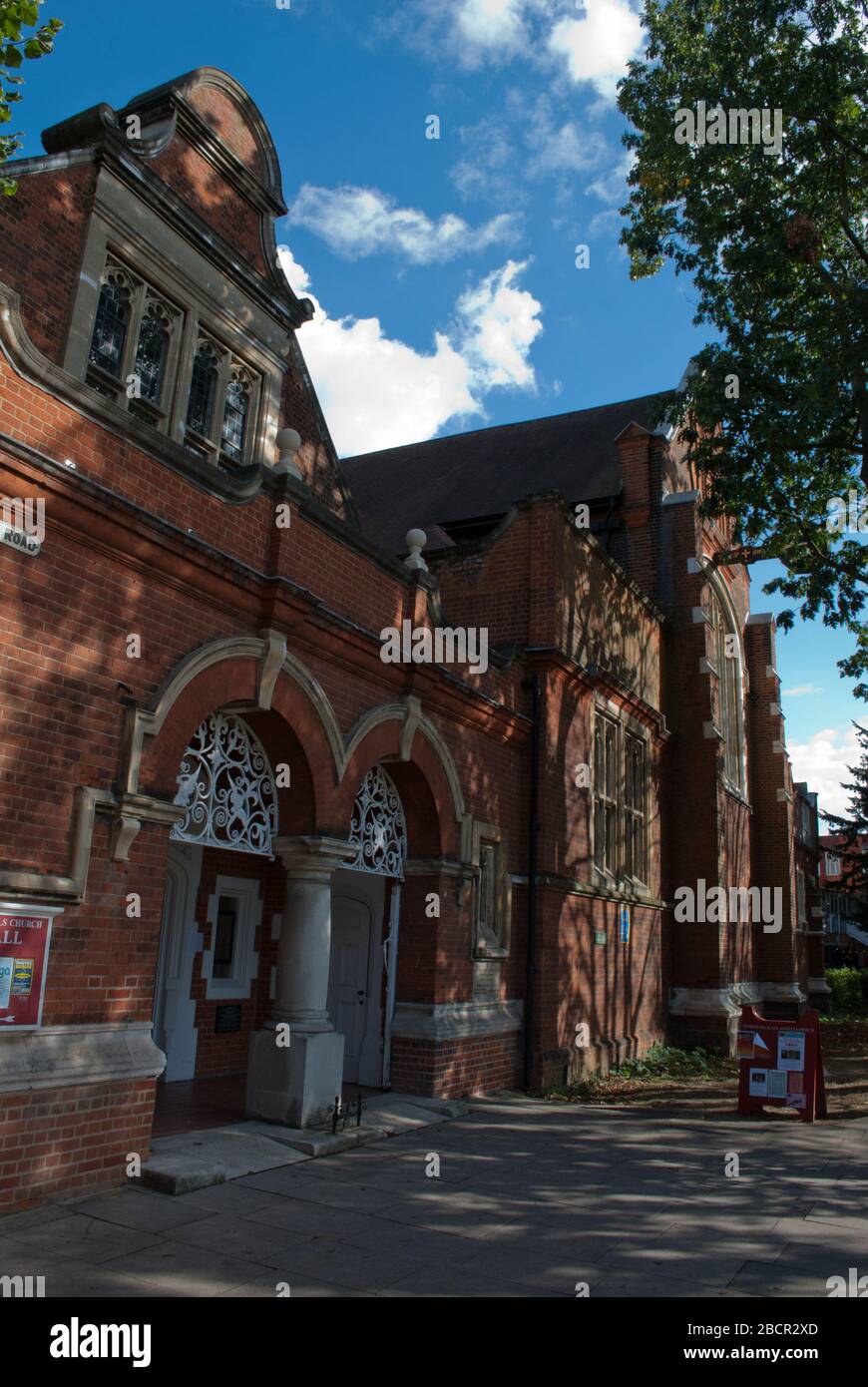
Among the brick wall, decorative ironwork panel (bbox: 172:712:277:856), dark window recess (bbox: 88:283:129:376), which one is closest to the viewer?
the brick wall

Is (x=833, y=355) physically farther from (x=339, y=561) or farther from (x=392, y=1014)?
(x=392, y=1014)

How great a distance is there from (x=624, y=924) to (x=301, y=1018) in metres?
8.02

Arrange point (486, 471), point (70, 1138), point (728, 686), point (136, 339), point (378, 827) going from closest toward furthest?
1. point (70, 1138)
2. point (136, 339)
3. point (378, 827)
4. point (486, 471)
5. point (728, 686)

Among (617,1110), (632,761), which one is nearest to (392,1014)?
(617,1110)

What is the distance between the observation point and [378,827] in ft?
35.1

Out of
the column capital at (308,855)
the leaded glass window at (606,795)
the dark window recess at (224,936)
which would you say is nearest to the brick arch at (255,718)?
the column capital at (308,855)

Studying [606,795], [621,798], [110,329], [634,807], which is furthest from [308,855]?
[634,807]

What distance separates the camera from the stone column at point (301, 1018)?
855 centimetres

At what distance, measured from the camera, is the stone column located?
8.55 m

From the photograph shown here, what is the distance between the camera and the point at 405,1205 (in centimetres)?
673

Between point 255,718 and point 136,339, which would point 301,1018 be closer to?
point 255,718

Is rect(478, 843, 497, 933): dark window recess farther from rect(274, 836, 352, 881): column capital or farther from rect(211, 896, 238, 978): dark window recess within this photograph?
rect(274, 836, 352, 881): column capital

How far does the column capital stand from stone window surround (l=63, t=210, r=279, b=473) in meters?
3.36

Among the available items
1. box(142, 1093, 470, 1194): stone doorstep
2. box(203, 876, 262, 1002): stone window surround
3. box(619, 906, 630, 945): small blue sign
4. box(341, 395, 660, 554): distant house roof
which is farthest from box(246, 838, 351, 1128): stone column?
box(341, 395, 660, 554): distant house roof
